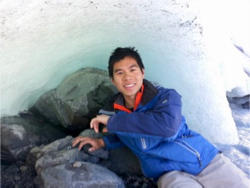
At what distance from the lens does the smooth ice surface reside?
1.53 meters

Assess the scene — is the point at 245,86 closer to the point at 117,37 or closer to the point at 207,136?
the point at 207,136

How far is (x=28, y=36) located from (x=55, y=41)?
0.26m

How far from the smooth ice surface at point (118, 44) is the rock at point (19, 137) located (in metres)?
0.12

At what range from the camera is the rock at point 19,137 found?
179cm

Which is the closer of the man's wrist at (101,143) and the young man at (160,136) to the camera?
the young man at (160,136)

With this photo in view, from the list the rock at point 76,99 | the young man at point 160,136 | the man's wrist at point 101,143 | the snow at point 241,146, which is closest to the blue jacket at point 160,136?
the young man at point 160,136

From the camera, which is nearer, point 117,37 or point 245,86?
point 117,37

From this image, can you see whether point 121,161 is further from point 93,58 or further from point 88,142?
point 93,58

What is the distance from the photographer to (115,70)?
63.1 inches

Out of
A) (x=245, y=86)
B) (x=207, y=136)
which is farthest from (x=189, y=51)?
(x=245, y=86)

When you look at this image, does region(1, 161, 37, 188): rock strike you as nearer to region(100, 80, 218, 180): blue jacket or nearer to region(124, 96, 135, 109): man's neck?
region(100, 80, 218, 180): blue jacket

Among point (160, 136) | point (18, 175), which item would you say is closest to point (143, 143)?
point (160, 136)

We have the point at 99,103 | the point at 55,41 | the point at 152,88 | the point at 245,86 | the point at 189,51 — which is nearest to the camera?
the point at 152,88

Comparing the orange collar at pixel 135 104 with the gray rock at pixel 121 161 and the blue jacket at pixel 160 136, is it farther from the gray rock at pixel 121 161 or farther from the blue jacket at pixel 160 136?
the gray rock at pixel 121 161
